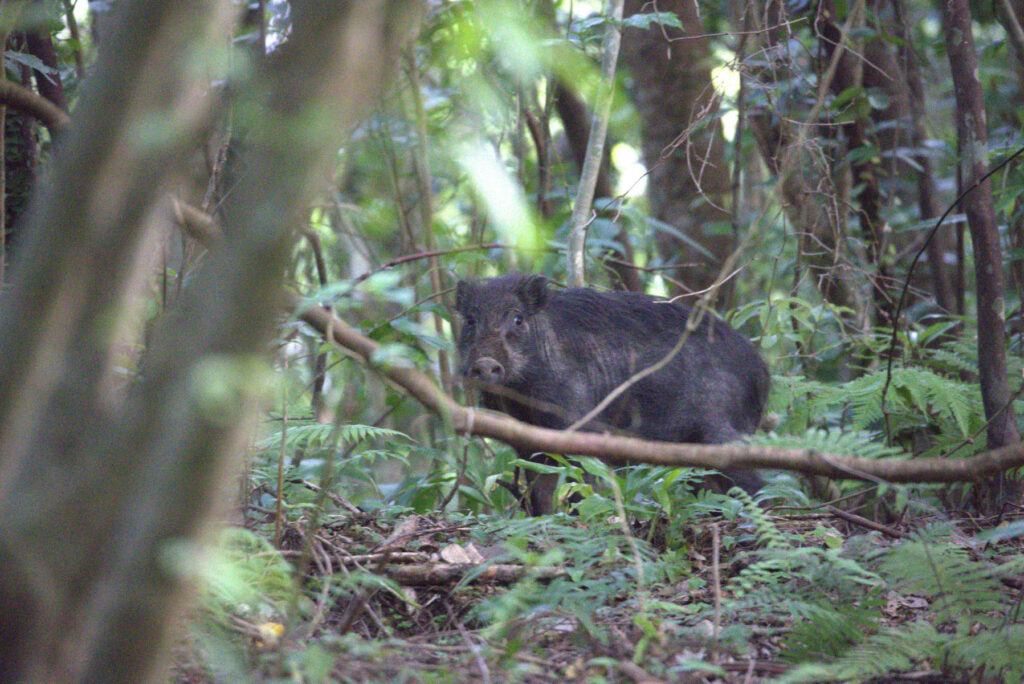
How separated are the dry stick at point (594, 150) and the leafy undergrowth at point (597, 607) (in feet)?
7.01

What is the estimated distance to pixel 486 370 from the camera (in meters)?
5.50

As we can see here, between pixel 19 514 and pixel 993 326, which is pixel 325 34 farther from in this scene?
pixel 993 326

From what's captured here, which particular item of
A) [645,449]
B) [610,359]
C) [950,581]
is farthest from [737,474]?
[645,449]

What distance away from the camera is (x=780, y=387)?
569cm

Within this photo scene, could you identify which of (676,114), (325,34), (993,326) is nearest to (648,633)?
(325,34)

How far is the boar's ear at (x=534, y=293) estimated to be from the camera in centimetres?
575

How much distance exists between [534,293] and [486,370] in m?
0.65

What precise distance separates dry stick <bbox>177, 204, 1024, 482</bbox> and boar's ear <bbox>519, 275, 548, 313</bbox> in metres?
3.54

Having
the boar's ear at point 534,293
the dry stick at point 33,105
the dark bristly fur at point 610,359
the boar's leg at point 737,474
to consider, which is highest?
the dry stick at point 33,105

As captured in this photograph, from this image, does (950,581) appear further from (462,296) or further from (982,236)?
(462,296)

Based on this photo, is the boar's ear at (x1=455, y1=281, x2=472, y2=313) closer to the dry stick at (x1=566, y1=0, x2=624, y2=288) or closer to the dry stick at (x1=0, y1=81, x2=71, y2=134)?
the dry stick at (x1=566, y1=0, x2=624, y2=288)

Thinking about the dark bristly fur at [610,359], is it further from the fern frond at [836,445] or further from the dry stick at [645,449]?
the dry stick at [645,449]

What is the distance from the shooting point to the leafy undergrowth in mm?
2490

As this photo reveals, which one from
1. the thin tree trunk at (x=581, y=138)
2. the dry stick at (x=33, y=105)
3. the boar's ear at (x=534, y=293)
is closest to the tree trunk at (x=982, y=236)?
the boar's ear at (x=534, y=293)
